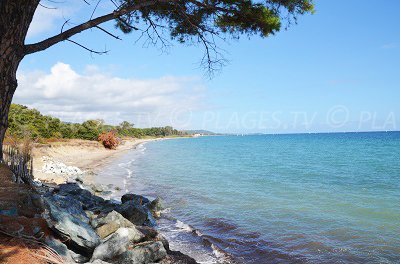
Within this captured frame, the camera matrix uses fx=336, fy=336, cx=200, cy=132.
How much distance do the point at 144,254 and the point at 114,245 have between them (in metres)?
0.66

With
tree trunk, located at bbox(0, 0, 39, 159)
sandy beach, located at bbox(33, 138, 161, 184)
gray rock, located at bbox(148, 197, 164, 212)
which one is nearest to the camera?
tree trunk, located at bbox(0, 0, 39, 159)

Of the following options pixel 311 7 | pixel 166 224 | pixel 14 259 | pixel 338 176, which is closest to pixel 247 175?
pixel 338 176

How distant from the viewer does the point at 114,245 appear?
5883mm

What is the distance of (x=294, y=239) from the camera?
952 cm

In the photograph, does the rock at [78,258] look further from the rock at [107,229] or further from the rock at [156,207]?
the rock at [156,207]

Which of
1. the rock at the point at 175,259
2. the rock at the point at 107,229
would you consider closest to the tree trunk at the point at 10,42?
the rock at the point at 107,229

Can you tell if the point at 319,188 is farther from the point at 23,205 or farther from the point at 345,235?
the point at 23,205

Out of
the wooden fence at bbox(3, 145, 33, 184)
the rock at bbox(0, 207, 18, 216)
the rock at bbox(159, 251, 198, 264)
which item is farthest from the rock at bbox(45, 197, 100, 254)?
the wooden fence at bbox(3, 145, 33, 184)

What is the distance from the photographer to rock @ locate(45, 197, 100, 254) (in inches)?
209

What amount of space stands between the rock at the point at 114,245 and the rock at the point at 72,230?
0.55 ft

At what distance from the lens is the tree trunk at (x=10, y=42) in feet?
15.0

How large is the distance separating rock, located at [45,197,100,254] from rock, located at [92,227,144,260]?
0.55 feet

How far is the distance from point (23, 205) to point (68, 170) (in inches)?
684

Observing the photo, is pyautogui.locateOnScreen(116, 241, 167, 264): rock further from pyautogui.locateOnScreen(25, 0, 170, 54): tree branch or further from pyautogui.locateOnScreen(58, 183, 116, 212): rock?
pyautogui.locateOnScreen(25, 0, 170, 54): tree branch
